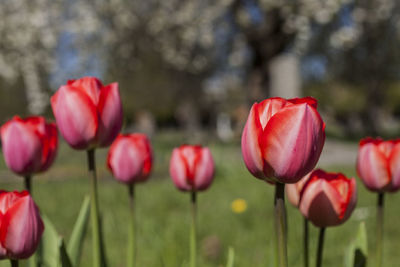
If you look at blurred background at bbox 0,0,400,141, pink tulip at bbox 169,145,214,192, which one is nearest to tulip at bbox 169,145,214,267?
pink tulip at bbox 169,145,214,192

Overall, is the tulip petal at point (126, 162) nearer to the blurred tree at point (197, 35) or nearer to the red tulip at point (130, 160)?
the red tulip at point (130, 160)

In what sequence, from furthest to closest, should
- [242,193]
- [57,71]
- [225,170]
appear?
[57,71]
[225,170]
[242,193]

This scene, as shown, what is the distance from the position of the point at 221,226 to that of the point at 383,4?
39.2 ft

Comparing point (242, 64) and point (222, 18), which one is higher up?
point (222, 18)

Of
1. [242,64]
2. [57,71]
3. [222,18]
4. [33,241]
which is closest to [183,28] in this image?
[222,18]

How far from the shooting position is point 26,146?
1133 mm

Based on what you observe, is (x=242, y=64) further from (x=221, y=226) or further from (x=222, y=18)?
(x=221, y=226)

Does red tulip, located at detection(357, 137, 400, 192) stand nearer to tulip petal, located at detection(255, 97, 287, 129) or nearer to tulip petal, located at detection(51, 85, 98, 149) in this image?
tulip petal, located at detection(255, 97, 287, 129)

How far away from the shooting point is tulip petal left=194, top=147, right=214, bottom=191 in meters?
1.31

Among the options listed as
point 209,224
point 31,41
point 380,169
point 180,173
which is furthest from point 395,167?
point 31,41

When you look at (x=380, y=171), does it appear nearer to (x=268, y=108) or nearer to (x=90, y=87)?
(x=268, y=108)

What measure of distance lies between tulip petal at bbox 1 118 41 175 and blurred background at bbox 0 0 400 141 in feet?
29.3

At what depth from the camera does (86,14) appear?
12.4m

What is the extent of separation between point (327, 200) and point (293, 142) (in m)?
0.28
